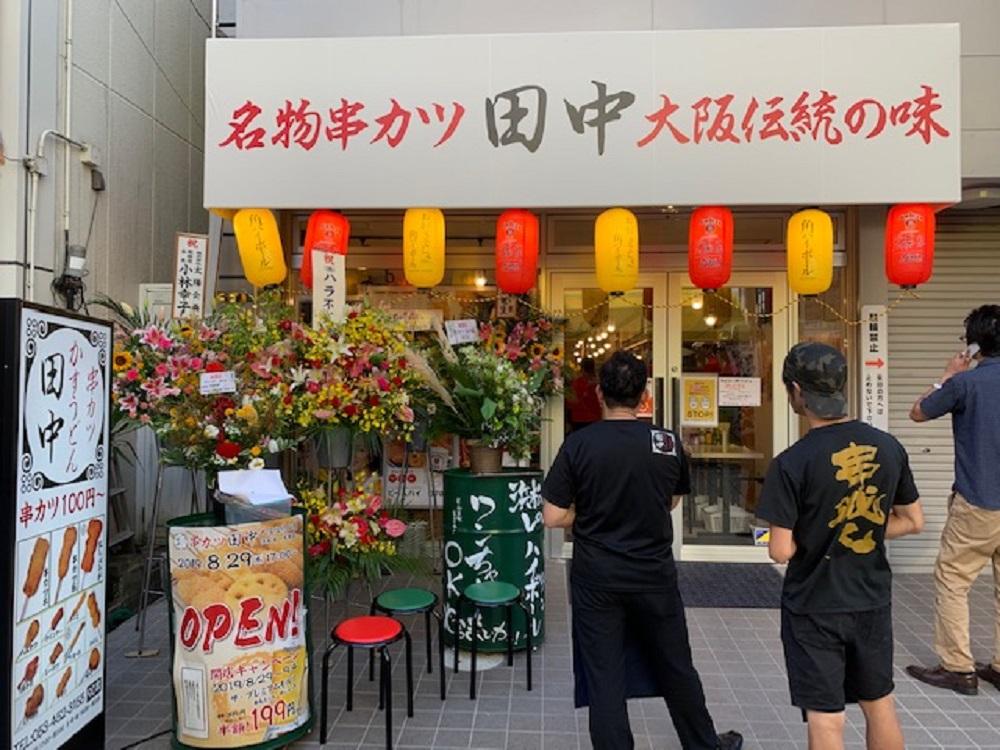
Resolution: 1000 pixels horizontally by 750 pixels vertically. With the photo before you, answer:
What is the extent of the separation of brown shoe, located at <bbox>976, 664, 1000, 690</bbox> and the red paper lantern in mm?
3992

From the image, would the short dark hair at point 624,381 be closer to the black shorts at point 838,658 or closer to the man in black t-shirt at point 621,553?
the man in black t-shirt at point 621,553

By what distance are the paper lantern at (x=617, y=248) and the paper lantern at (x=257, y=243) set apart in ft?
8.76

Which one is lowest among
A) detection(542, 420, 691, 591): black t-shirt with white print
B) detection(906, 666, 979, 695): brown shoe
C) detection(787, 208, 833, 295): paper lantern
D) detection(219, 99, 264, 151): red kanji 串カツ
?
detection(906, 666, 979, 695): brown shoe

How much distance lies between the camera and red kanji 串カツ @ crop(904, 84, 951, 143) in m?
5.05

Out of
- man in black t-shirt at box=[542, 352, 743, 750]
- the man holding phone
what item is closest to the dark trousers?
man in black t-shirt at box=[542, 352, 743, 750]

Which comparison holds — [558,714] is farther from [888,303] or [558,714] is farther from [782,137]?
[888,303]

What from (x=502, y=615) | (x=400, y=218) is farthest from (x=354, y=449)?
(x=400, y=218)

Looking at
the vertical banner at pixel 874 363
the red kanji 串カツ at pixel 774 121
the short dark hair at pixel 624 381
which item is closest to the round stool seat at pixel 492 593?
the short dark hair at pixel 624 381

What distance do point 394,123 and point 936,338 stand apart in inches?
214

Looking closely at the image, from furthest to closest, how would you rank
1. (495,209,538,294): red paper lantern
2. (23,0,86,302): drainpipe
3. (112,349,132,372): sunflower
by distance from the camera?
(495,209,538,294): red paper lantern < (23,0,86,302): drainpipe < (112,349,132,372): sunflower

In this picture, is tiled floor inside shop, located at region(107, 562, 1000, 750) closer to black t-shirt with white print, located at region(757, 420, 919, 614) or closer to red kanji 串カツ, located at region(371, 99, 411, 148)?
black t-shirt with white print, located at region(757, 420, 919, 614)

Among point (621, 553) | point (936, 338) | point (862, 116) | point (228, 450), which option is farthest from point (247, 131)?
point (936, 338)

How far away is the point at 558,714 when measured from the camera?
3615 millimetres

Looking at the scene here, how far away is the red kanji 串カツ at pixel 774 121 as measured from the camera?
514 cm
